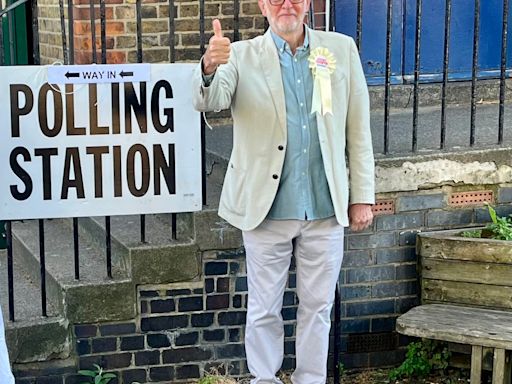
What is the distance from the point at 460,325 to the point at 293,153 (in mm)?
1357

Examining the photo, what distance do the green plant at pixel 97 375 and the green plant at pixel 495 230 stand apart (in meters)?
2.00

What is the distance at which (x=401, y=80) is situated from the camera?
6.97 meters

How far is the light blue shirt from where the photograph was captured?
4160mm

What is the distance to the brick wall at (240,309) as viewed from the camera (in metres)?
4.93

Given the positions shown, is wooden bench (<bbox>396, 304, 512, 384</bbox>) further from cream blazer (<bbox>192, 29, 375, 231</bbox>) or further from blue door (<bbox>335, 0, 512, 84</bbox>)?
blue door (<bbox>335, 0, 512, 84</bbox>)

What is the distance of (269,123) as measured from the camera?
13.6 ft

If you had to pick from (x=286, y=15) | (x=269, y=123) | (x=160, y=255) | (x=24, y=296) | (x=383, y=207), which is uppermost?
(x=286, y=15)

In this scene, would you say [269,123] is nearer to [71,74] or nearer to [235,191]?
[235,191]

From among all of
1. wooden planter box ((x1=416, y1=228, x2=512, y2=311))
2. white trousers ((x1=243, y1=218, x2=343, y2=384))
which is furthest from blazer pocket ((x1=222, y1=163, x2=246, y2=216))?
wooden planter box ((x1=416, y1=228, x2=512, y2=311))

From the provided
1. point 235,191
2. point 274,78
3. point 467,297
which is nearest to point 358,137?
point 274,78

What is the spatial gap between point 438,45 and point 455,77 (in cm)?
27

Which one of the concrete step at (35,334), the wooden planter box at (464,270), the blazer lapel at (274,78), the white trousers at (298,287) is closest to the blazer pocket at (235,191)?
the white trousers at (298,287)

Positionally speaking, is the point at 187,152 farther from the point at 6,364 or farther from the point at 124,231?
the point at 6,364

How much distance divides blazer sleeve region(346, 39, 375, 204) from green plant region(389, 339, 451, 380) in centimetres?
128
